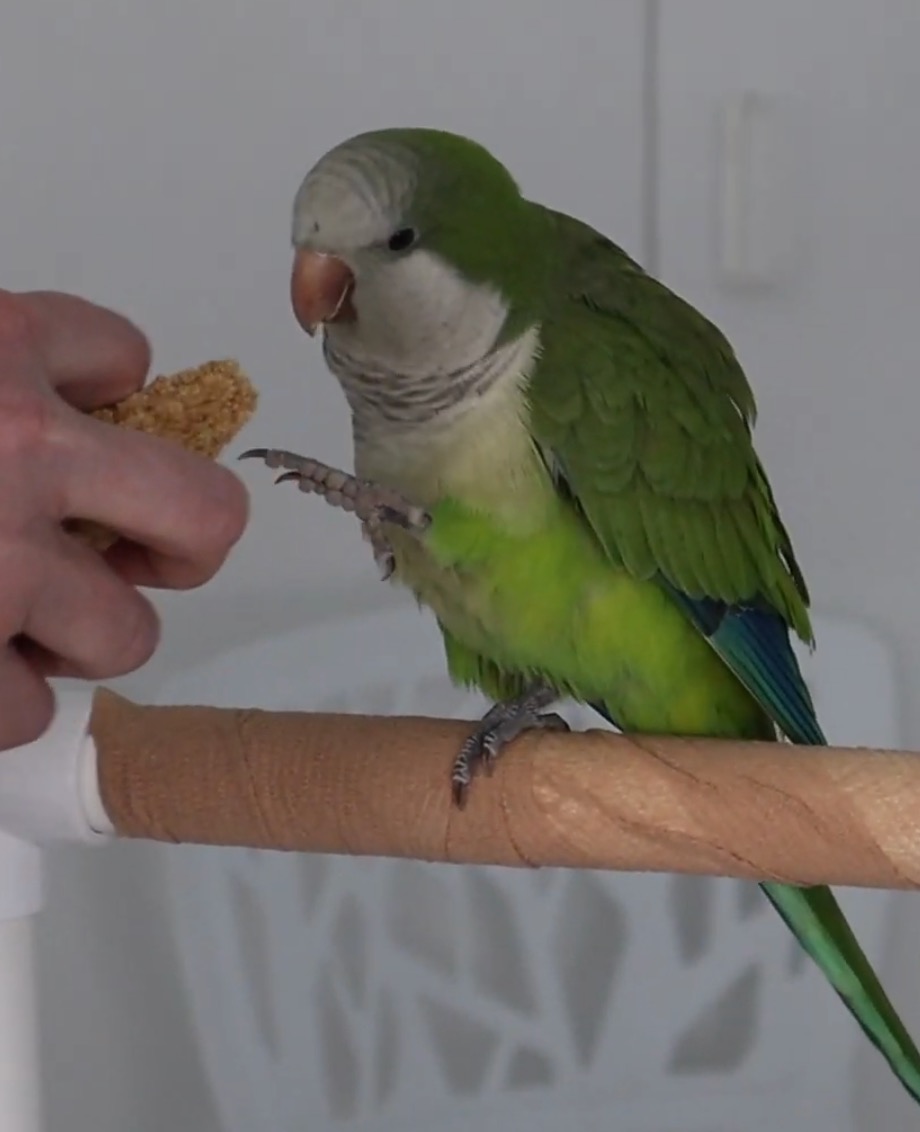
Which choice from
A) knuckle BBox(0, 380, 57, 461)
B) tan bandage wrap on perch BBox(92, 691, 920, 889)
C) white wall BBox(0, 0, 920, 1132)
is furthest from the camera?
white wall BBox(0, 0, 920, 1132)

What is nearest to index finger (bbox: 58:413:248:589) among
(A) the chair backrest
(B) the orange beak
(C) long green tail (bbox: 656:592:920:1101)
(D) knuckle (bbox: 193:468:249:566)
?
(D) knuckle (bbox: 193:468:249:566)

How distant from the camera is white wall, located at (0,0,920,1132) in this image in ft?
3.87

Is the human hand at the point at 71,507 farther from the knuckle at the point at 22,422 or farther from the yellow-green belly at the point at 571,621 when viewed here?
the yellow-green belly at the point at 571,621

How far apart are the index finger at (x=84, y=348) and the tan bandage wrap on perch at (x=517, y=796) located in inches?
7.7

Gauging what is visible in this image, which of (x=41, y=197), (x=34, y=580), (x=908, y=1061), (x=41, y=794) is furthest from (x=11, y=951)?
(x=41, y=197)

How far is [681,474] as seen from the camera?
0.79m

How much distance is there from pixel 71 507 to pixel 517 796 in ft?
0.83

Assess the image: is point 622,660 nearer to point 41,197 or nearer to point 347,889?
point 347,889

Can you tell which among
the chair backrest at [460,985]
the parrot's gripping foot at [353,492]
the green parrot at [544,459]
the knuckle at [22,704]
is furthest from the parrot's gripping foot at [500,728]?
the chair backrest at [460,985]

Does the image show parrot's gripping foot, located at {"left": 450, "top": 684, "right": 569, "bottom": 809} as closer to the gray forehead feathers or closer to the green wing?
the green wing

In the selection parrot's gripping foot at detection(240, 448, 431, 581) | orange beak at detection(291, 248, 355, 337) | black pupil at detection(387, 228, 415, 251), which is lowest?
parrot's gripping foot at detection(240, 448, 431, 581)

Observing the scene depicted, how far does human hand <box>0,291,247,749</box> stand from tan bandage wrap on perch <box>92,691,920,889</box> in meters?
0.15

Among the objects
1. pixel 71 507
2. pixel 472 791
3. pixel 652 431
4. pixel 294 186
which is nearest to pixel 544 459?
pixel 652 431

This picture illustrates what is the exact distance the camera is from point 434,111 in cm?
128
